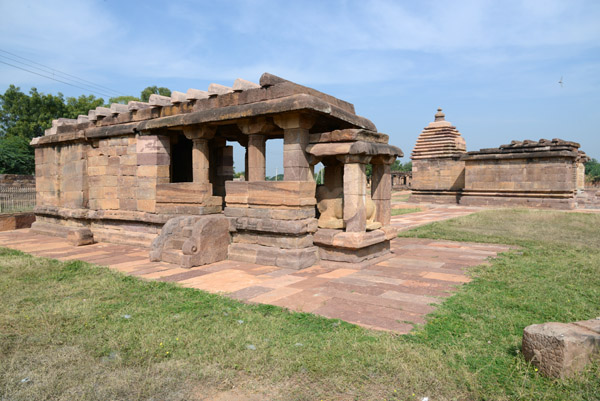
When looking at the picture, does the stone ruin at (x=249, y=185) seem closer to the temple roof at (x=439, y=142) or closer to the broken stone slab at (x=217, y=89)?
the broken stone slab at (x=217, y=89)

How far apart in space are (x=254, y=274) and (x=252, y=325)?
2126 millimetres

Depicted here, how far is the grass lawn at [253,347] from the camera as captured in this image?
8.05 ft

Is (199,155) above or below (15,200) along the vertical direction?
above

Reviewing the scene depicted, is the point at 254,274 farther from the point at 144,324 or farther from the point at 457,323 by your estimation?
the point at 457,323

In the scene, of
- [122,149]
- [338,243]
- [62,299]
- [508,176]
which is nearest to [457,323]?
[338,243]

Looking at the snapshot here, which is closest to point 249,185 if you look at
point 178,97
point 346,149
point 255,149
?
point 255,149

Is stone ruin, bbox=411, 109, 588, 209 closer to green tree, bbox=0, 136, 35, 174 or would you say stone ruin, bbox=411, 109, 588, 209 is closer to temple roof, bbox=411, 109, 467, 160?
temple roof, bbox=411, 109, 467, 160

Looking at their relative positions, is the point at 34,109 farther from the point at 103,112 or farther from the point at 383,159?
the point at 383,159

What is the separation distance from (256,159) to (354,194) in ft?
5.84

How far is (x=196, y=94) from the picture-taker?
7367 mm

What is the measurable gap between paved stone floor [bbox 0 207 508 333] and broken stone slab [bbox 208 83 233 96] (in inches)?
115

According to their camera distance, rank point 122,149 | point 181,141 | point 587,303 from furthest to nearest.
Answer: point 181,141 < point 122,149 < point 587,303

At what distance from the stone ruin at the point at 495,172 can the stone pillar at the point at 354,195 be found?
1349cm

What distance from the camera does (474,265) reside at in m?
6.20
